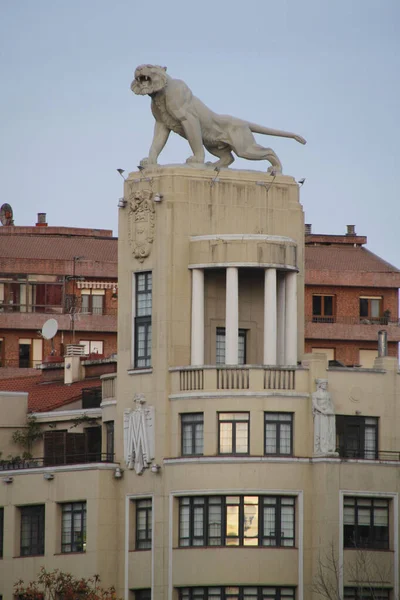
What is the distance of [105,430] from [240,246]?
1116 centimetres

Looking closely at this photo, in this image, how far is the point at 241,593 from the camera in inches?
4067

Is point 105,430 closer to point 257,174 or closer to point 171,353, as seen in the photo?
point 171,353

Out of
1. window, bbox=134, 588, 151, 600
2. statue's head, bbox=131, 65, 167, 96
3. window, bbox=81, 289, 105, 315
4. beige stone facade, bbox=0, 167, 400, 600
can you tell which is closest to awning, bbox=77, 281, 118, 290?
window, bbox=81, 289, 105, 315

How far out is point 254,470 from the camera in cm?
10381

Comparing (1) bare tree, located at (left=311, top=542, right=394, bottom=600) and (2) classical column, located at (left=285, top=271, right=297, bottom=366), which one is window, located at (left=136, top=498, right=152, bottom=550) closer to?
(1) bare tree, located at (left=311, top=542, right=394, bottom=600)

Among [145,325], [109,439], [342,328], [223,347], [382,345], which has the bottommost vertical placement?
[109,439]

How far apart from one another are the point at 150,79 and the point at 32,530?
68.9 ft

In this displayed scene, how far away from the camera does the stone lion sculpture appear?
108750 mm

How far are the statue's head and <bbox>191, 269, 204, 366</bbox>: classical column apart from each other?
900 cm

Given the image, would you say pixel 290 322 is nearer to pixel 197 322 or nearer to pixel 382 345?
pixel 197 322

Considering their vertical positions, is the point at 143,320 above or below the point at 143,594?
above

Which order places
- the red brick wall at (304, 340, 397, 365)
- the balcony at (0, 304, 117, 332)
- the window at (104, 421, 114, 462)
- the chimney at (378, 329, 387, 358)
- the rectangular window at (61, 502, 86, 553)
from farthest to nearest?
the red brick wall at (304, 340, 397, 365) → the balcony at (0, 304, 117, 332) → the chimney at (378, 329, 387, 358) → the window at (104, 421, 114, 462) → the rectangular window at (61, 502, 86, 553)

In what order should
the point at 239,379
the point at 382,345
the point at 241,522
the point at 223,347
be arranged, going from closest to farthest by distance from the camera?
the point at 241,522 < the point at 239,379 < the point at 223,347 < the point at 382,345

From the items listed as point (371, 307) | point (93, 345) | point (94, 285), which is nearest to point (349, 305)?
point (371, 307)
